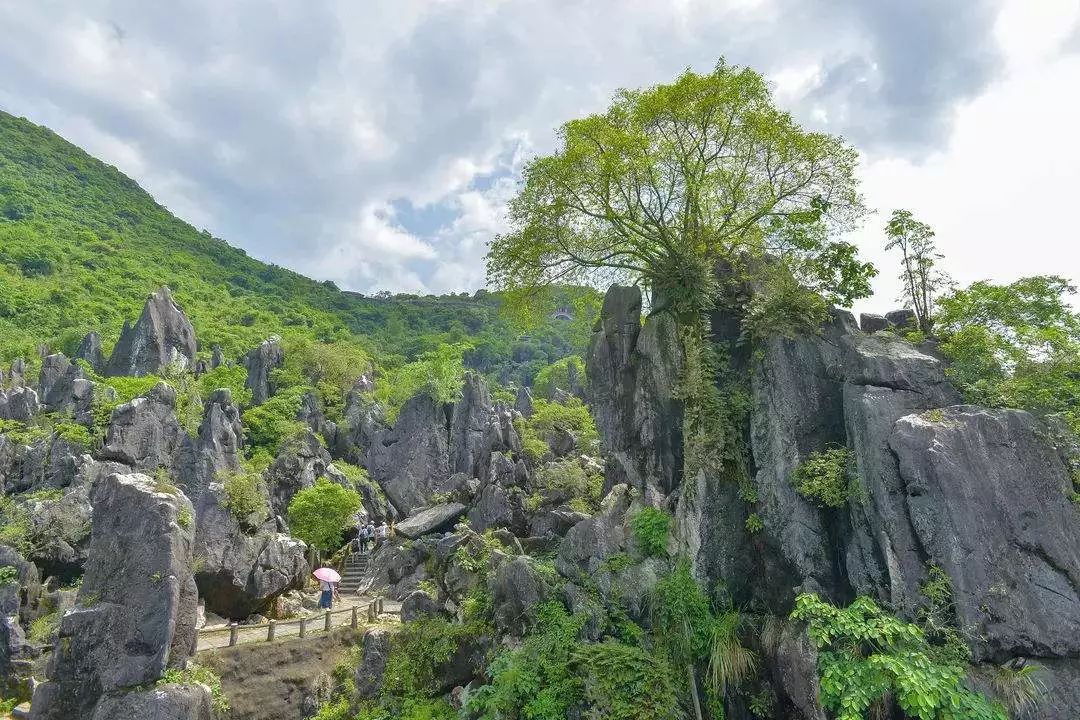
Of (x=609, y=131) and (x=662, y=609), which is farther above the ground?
(x=609, y=131)

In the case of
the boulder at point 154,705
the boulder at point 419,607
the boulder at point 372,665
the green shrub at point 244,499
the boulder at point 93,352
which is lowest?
the boulder at point 372,665

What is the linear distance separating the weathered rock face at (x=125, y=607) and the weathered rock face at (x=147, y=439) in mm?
17635

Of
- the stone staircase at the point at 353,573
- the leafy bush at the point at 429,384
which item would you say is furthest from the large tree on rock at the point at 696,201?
the leafy bush at the point at 429,384

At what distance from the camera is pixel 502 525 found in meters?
26.2

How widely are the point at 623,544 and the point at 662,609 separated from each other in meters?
1.89

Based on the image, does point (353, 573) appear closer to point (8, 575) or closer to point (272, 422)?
point (8, 575)

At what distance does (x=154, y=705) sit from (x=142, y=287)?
66.9 metres

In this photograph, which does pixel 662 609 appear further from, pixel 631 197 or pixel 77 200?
pixel 77 200

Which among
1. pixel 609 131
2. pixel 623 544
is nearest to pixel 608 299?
pixel 609 131

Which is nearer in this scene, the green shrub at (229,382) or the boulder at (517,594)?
the boulder at (517,594)

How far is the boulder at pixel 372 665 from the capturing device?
14.4 meters

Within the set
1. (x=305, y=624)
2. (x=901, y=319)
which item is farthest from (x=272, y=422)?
(x=901, y=319)

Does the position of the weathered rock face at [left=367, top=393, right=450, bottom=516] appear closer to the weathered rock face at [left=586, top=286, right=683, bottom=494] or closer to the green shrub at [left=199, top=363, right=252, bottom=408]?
the green shrub at [left=199, top=363, right=252, bottom=408]

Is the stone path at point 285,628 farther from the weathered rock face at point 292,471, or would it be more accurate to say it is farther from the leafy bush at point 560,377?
the leafy bush at point 560,377
